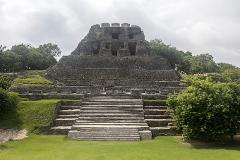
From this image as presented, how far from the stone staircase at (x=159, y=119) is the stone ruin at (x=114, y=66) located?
312 cm

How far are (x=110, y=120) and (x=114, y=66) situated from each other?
2169 cm

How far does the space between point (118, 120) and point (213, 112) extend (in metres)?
7.62

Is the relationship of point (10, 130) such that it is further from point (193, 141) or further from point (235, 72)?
point (235, 72)

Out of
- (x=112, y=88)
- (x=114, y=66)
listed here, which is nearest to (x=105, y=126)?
(x=112, y=88)

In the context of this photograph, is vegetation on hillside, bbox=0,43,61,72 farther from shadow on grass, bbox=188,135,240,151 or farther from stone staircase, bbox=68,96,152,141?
shadow on grass, bbox=188,135,240,151

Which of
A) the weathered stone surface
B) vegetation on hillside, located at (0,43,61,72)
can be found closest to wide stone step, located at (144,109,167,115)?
the weathered stone surface

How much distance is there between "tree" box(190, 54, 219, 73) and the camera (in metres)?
71.4

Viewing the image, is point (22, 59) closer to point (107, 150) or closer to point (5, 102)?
point (5, 102)

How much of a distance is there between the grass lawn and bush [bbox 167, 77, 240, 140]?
1.43 m

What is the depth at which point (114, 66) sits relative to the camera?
51969mm

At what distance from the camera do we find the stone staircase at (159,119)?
29.6m

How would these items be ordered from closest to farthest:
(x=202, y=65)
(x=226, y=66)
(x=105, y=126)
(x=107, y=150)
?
(x=107, y=150)
(x=105, y=126)
(x=202, y=65)
(x=226, y=66)

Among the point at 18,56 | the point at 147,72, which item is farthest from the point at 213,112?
the point at 18,56

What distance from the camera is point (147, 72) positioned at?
160 ft
